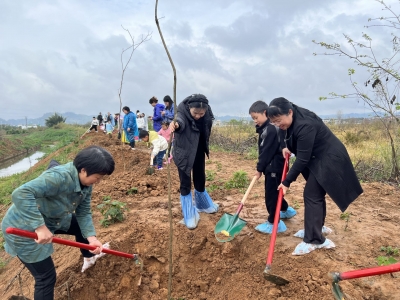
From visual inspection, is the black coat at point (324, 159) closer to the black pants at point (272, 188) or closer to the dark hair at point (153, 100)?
the black pants at point (272, 188)

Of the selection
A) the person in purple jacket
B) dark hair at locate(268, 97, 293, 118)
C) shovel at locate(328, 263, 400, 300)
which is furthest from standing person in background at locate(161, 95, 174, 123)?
shovel at locate(328, 263, 400, 300)

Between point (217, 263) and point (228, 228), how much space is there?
386 millimetres

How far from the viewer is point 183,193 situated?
3596 mm

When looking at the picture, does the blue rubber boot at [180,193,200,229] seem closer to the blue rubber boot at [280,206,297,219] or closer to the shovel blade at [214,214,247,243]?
the shovel blade at [214,214,247,243]

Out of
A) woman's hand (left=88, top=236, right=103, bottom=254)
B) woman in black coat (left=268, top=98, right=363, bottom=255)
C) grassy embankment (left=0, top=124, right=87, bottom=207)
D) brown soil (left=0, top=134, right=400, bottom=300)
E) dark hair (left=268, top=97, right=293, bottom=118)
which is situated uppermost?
dark hair (left=268, top=97, right=293, bottom=118)

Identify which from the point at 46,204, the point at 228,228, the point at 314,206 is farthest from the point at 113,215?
the point at 314,206

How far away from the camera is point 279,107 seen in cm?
265

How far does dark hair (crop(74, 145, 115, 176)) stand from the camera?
Result: 2.03 meters

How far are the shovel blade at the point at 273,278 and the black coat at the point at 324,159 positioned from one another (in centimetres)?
86

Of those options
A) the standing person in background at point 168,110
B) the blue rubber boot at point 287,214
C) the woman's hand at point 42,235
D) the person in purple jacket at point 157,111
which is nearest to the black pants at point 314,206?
the blue rubber boot at point 287,214

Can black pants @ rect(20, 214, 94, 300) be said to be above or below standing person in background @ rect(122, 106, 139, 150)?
below

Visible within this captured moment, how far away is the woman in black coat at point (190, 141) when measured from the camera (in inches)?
129

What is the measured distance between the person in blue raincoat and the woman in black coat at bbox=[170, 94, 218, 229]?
1200mm

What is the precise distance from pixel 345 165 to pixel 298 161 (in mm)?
438
